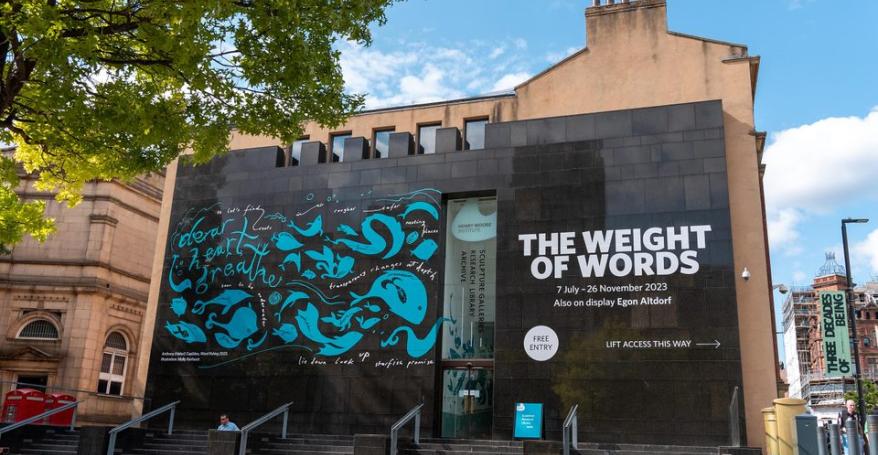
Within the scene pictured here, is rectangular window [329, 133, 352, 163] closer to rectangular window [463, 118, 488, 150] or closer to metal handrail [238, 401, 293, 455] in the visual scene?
rectangular window [463, 118, 488, 150]

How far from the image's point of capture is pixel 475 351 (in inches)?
839

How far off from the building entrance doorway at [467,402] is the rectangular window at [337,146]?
8.20 metres

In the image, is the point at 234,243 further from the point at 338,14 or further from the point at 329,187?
the point at 338,14

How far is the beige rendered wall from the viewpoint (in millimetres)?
19219

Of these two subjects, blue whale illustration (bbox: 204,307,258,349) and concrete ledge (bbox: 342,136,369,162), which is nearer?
blue whale illustration (bbox: 204,307,258,349)

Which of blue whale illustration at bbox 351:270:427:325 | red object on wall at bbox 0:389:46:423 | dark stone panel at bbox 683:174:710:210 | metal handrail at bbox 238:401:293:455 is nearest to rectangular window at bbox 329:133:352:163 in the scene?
blue whale illustration at bbox 351:270:427:325

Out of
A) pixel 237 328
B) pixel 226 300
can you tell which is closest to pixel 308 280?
pixel 237 328

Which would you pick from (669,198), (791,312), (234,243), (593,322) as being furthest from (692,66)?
(791,312)

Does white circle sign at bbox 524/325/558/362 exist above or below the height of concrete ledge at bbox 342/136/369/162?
below

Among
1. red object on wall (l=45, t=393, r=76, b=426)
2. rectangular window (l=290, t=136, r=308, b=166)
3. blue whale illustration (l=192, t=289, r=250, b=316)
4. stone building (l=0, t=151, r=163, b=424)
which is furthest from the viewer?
stone building (l=0, t=151, r=163, b=424)

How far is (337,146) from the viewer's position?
25297 mm

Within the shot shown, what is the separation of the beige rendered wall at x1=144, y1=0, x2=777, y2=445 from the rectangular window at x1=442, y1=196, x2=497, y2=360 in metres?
3.28

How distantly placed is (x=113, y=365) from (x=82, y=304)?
325 cm

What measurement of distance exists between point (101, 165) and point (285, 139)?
3.38m
